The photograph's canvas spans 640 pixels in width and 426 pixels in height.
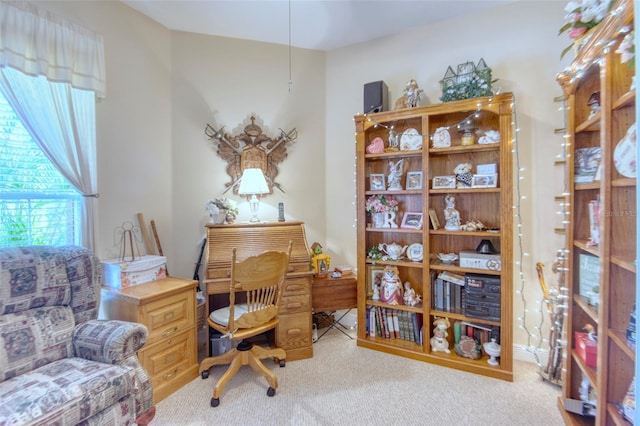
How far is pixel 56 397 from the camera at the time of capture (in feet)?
3.95

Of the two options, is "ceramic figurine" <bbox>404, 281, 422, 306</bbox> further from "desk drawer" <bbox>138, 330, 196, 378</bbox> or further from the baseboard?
"desk drawer" <bbox>138, 330, 196, 378</bbox>

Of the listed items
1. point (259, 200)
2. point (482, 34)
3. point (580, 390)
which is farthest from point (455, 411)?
point (482, 34)

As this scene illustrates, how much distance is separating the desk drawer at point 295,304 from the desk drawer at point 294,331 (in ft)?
0.11

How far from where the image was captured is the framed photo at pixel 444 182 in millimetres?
2301

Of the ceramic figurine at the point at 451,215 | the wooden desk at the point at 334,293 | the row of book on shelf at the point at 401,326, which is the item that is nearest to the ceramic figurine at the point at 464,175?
the ceramic figurine at the point at 451,215

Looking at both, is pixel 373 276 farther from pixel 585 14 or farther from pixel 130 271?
pixel 585 14

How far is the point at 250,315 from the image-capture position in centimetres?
192

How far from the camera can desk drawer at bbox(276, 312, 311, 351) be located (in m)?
2.32

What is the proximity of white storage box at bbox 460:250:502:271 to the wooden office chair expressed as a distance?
4.59 feet

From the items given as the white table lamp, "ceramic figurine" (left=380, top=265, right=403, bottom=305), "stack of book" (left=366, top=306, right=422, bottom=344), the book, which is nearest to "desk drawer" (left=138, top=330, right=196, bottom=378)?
the white table lamp

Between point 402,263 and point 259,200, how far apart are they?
152cm

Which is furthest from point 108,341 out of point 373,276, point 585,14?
point 585,14

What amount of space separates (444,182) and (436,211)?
313mm

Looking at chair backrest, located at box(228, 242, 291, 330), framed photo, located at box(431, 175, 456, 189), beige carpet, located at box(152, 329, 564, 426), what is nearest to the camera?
beige carpet, located at box(152, 329, 564, 426)
